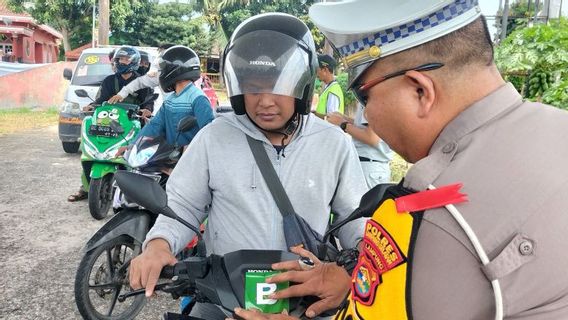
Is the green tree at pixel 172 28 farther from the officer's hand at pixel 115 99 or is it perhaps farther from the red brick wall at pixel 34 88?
the officer's hand at pixel 115 99

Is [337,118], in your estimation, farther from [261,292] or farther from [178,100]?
[261,292]

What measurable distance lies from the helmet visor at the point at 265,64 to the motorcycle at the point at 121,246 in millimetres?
1163

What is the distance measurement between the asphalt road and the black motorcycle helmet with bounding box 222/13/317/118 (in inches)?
88.4

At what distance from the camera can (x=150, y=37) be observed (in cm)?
3173

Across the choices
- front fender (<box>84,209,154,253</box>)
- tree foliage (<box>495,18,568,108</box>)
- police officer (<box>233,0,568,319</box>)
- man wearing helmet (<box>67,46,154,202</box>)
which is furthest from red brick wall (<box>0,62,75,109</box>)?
police officer (<box>233,0,568,319</box>)

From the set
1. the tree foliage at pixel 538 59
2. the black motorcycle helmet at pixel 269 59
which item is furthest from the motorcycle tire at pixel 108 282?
the tree foliage at pixel 538 59

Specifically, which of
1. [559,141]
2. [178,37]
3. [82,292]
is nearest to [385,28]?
[559,141]

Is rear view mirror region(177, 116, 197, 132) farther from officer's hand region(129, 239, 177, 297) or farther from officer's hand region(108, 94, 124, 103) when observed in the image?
officer's hand region(108, 94, 124, 103)

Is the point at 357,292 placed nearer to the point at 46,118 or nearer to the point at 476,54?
the point at 476,54

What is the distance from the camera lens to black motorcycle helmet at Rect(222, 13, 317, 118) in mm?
1759

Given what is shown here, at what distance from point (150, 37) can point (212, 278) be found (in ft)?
106

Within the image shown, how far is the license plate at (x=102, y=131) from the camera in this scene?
481cm

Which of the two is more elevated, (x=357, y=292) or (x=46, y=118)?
(x=357, y=292)

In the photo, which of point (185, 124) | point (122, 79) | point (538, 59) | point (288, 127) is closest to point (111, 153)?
point (122, 79)
